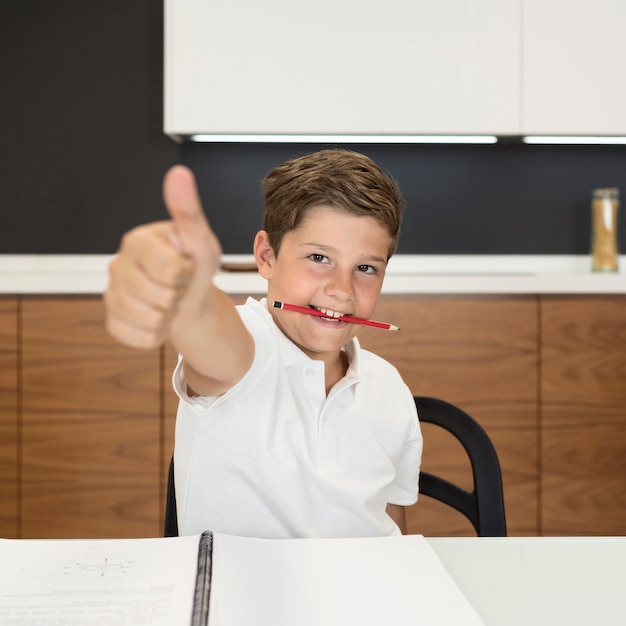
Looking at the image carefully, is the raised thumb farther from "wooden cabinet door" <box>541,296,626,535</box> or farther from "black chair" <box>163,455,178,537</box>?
"wooden cabinet door" <box>541,296,626,535</box>

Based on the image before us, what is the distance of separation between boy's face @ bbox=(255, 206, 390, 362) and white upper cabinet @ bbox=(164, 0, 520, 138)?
124cm

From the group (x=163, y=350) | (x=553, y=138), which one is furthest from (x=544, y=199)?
(x=163, y=350)

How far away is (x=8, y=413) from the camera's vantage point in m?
1.97

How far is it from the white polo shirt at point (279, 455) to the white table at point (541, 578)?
21 centimetres

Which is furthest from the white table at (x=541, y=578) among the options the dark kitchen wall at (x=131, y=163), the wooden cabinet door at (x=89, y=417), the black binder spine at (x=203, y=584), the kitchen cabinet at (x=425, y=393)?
the dark kitchen wall at (x=131, y=163)

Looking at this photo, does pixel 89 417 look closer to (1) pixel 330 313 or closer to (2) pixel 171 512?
(2) pixel 171 512

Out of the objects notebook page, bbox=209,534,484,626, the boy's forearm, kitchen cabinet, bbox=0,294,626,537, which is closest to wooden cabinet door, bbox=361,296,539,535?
kitchen cabinet, bbox=0,294,626,537

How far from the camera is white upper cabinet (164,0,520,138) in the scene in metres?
2.11

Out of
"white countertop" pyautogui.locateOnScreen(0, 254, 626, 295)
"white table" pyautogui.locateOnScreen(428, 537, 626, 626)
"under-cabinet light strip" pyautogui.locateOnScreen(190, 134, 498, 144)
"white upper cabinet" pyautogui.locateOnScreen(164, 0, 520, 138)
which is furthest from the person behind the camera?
"under-cabinet light strip" pyautogui.locateOnScreen(190, 134, 498, 144)

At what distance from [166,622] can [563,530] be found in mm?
1727

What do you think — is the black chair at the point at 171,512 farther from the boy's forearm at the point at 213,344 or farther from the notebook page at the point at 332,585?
the notebook page at the point at 332,585

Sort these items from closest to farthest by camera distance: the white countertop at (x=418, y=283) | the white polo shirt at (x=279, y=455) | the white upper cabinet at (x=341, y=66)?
the white polo shirt at (x=279, y=455) < the white countertop at (x=418, y=283) < the white upper cabinet at (x=341, y=66)

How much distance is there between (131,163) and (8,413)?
0.90m

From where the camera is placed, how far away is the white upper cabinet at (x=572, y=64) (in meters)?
2.14
